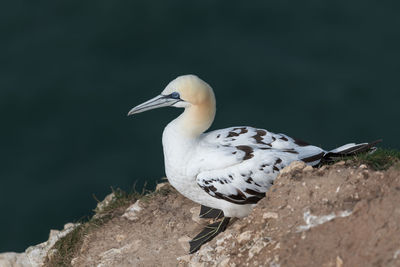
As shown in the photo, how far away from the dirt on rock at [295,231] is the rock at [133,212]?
0.50ft

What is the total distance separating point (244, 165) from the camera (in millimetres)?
7602

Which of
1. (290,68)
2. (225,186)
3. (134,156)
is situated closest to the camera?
(225,186)

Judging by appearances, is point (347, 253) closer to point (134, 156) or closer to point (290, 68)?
point (134, 156)

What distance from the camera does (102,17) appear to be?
16.4m

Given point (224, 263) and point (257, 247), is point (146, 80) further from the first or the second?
point (257, 247)

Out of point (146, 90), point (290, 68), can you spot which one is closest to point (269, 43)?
point (290, 68)

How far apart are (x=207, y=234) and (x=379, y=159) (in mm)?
2182

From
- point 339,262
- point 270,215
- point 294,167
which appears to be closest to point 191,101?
point 294,167

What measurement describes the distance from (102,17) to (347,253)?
11804mm

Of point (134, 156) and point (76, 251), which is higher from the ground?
point (76, 251)

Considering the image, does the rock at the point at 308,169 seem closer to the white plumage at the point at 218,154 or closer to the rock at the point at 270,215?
the white plumage at the point at 218,154

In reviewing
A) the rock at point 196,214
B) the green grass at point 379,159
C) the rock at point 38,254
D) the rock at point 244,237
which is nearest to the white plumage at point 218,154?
the green grass at point 379,159

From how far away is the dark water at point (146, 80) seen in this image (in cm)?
1429

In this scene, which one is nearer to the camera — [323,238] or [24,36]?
[323,238]
